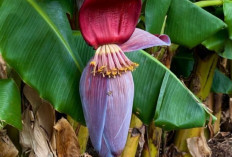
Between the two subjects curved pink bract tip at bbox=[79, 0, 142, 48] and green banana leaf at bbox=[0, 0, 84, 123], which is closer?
curved pink bract tip at bbox=[79, 0, 142, 48]

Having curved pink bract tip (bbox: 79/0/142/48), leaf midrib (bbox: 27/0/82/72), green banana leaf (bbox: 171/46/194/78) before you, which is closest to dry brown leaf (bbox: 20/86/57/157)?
leaf midrib (bbox: 27/0/82/72)

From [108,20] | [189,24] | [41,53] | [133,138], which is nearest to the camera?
[108,20]

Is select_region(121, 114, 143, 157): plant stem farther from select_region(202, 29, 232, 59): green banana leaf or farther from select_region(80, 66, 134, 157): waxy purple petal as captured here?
select_region(80, 66, 134, 157): waxy purple petal

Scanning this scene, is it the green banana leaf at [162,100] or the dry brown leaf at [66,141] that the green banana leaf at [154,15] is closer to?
the green banana leaf at [162,100]

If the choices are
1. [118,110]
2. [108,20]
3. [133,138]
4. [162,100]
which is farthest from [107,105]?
[133,138]

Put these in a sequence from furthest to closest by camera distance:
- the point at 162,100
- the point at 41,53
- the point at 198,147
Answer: the point at 198,147, the point at 162,100, the point at 41,53

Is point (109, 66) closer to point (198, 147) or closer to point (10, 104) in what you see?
point (10, 104)

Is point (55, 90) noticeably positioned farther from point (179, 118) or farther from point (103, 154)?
point (179, 118)
